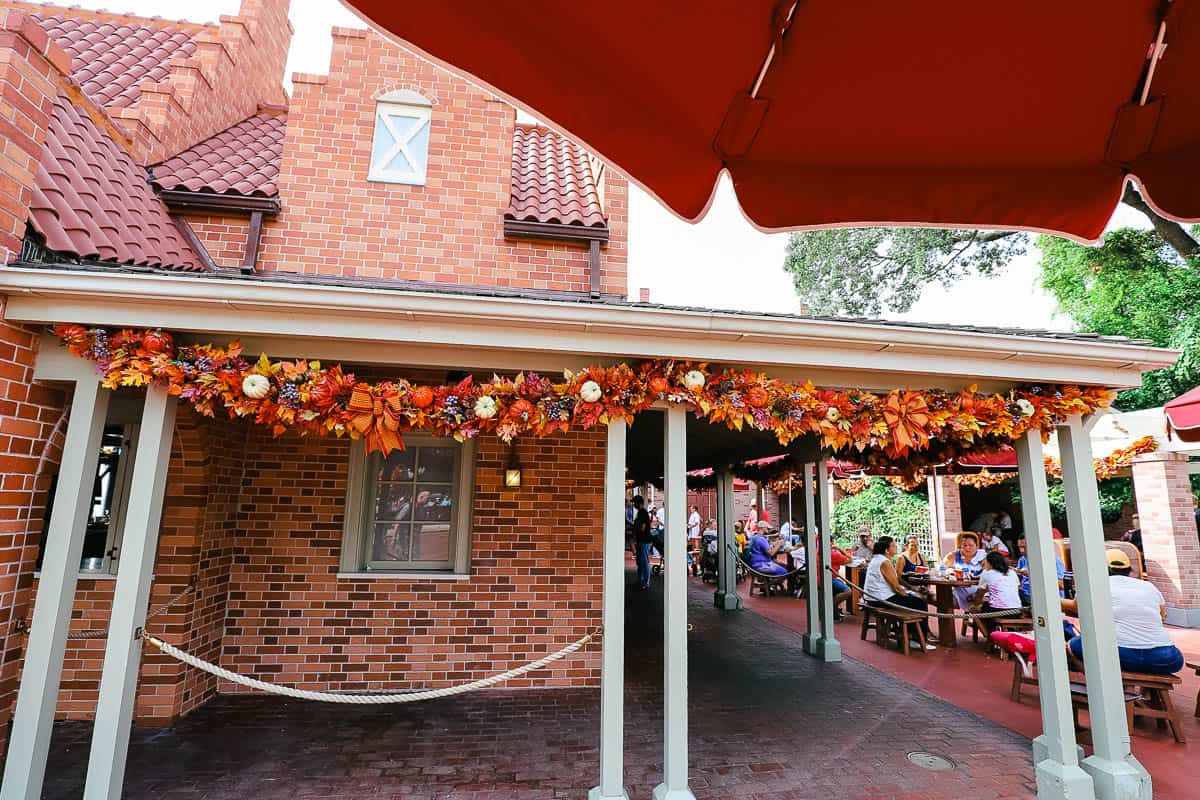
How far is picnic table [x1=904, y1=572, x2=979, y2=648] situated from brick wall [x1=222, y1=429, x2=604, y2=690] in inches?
204

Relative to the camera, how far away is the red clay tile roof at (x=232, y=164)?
19.3 feet

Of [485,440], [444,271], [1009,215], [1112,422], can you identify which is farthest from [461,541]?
[1112,422]

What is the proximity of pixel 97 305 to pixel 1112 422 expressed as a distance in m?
12.6

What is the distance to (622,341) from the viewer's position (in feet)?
12.0

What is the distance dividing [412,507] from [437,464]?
48 centimetres

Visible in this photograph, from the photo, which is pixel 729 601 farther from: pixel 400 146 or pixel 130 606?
pixel 130 606

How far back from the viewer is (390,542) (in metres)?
5.63

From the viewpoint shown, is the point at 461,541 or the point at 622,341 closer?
the point at 622,341

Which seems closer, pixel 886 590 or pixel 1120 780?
pixel 1120 780

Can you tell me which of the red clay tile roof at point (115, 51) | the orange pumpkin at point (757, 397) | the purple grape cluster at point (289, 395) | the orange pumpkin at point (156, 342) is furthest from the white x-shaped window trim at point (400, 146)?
the orange pumpkin at point (757, 397)

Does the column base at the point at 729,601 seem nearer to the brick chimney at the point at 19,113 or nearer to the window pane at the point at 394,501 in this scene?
the window pane at the point at 394,501

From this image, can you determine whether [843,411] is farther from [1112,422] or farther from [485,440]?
[1112,422]

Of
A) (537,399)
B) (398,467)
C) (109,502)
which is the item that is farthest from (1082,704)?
(109,502)

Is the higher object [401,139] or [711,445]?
[401,139]
